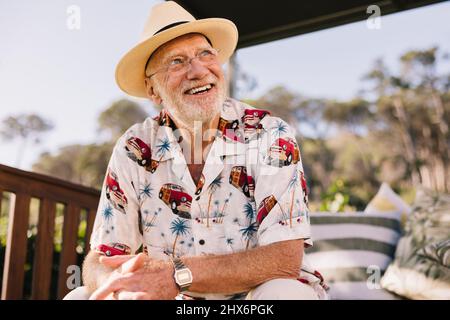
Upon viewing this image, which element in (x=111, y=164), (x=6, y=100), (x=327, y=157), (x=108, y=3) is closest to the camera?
(x=111, y=164)

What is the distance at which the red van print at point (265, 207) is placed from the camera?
5.32ft

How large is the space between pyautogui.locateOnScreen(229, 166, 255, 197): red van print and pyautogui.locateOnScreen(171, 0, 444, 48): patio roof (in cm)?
138

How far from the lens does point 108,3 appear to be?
5660mm

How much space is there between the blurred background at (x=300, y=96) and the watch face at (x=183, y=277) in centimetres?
208

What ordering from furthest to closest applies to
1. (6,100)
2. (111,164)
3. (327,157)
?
(327,157) < (6,100) < (111,164)

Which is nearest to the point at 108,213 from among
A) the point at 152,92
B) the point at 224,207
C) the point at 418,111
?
the point at 224,207

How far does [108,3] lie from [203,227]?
15.1 feet

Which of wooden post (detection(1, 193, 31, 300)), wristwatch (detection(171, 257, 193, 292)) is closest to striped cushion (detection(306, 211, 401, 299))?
wristwatch (detection(171, 257, 193, 292))

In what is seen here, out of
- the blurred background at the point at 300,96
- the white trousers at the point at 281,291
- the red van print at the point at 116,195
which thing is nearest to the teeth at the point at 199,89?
the red van print at the point at 116,195

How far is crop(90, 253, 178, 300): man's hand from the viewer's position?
4.52 feet

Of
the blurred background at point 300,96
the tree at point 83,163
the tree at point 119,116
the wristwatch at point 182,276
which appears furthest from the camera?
the tree at point 119,116

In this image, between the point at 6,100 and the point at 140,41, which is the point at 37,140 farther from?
the point at 140,41

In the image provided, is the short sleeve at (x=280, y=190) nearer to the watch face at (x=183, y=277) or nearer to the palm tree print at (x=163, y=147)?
the watch face at (x=183, y=277)

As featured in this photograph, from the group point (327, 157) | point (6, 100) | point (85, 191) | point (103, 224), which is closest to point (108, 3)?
point (6, 100)
